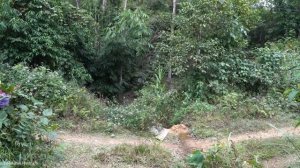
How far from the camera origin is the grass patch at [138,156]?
4895 millimetres

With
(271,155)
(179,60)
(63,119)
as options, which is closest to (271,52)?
(179,60)

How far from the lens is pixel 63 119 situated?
22.4 ft

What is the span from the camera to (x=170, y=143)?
6188mm

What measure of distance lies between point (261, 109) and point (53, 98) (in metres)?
3.82

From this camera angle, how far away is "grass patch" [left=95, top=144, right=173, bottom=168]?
16.1ft

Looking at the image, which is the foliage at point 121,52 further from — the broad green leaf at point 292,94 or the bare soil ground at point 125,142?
the broad green leaf at point 292,94

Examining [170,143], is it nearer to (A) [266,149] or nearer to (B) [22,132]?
(A) [266,149]

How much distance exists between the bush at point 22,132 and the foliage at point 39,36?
18.8 feet

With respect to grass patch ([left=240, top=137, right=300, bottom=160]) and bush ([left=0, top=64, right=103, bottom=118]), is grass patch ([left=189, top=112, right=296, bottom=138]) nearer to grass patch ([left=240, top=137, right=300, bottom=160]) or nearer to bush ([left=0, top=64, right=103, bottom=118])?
grass patch ([left=240, top=137, right=300, bottom=160])

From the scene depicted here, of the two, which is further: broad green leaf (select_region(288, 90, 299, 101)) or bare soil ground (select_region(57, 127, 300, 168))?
bare soil ground (select_region(57, 127, 300, 168))

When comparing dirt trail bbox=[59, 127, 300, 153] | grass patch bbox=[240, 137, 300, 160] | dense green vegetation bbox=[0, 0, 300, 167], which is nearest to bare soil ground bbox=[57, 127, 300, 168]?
dirt trail bbox=[59, 127, 300, 153]

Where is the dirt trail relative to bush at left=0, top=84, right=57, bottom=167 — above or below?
below

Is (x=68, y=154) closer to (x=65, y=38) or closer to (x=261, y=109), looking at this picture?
(x=261, y=109)

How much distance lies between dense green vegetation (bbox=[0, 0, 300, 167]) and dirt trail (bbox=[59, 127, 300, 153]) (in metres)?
0.31
